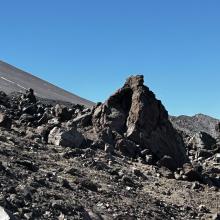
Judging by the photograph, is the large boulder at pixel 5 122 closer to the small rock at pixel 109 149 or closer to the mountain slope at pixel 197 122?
the small rock at pixel 109 149

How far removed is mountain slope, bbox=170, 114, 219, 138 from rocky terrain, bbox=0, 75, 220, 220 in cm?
2739

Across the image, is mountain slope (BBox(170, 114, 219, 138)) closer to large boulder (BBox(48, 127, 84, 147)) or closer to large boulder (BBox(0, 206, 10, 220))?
large boulder (BBox(48, 127, 84, 147))

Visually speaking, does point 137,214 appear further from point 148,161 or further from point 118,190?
point 148,161

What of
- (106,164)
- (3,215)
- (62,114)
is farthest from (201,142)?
(3,215)

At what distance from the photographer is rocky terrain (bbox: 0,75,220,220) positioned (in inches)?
458

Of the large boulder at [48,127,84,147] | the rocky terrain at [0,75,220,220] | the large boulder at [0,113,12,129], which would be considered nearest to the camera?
the rocky terrain at [0,75,220,220]

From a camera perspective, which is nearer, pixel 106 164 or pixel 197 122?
pixel 106 164

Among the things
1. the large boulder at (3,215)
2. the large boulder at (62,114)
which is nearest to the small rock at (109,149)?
the large boulder at (62,114)

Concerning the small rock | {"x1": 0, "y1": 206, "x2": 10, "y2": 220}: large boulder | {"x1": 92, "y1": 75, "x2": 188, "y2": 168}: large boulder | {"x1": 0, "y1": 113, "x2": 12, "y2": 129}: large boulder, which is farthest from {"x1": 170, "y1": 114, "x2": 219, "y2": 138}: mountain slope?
{"x1": 0, "y1": 206, "x2": 10, "y2": 220}: large boulder

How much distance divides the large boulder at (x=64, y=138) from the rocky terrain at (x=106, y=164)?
0.03m

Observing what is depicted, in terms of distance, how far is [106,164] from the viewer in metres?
16.7

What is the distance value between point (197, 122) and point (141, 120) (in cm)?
3907

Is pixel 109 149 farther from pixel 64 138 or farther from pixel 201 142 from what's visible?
pixel 201 142

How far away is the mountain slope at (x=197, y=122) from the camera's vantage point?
53.6 metres
